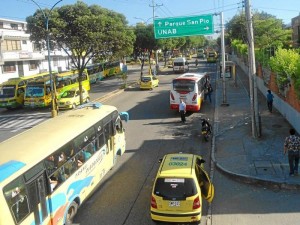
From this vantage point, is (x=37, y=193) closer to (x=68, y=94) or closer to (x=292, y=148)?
(x=292, y=148)

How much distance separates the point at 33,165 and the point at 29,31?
25.4m

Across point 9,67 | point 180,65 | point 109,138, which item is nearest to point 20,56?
point 9,67

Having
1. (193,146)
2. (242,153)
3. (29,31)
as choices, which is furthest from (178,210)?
(29,31)

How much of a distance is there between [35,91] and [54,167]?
2305cm

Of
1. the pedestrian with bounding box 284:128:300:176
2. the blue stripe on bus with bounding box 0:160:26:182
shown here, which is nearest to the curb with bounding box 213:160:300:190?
A: the pedestrian with bounding box 284:128:300:176

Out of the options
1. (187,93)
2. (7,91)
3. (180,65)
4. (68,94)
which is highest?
(180,65)

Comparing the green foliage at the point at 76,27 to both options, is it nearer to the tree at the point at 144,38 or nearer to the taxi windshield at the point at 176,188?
the taxi windshield at the point at 176,188

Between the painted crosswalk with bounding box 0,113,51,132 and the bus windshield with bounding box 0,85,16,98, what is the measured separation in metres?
3.00

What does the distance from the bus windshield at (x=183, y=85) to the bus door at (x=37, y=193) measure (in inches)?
652

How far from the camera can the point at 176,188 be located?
966 centimetres

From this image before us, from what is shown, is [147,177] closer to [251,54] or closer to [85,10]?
[251,54]

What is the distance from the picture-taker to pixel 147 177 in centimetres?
1366

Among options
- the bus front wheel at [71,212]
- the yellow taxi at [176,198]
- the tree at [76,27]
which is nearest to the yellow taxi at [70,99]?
the tree at [76,27]

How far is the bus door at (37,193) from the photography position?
26.6ft
